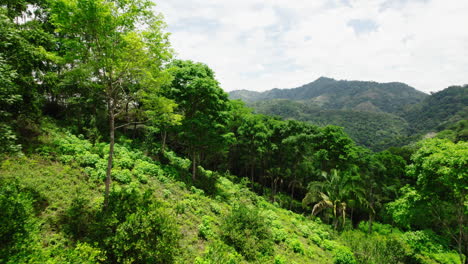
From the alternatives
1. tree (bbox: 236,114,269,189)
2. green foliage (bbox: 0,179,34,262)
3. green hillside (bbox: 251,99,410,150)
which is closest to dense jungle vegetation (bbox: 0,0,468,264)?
green foliage (bbox: 0,179,34,262)

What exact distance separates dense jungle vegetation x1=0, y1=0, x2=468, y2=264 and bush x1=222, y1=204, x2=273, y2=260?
0.24ft

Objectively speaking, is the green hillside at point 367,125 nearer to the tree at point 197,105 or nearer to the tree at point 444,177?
the tree at point 444,177

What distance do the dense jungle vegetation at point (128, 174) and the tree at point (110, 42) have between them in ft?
0.19

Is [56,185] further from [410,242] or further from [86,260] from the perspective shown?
[410,242]

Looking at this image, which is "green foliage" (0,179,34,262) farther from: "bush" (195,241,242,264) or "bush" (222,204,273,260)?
"bush" (222,204,273,260)

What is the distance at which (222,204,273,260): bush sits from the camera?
12117 millimetres

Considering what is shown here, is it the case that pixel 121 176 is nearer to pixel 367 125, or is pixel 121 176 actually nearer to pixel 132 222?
pixel 132 222

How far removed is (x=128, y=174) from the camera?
47.0ft

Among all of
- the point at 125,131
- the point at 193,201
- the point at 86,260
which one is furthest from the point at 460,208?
the point at 125,131

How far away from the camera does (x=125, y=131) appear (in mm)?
24297

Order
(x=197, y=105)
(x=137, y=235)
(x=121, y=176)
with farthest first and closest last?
(x=197, y=105) < (x=121, y=176) < (x=137, y=235)

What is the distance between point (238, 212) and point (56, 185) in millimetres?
10446

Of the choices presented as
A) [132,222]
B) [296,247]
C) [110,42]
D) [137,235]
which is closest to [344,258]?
[296,247]

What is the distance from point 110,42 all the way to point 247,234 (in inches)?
506
